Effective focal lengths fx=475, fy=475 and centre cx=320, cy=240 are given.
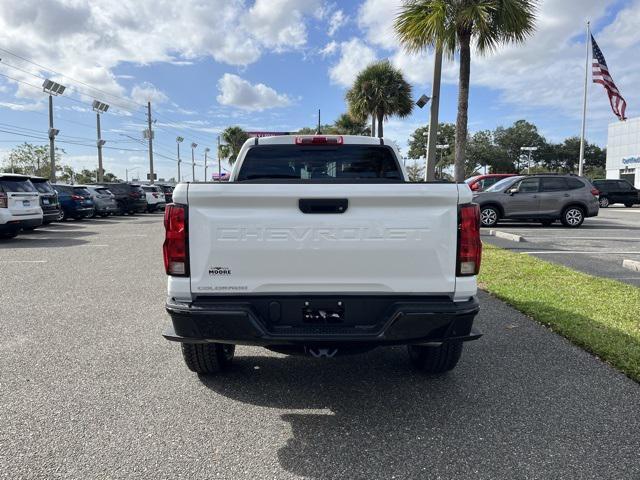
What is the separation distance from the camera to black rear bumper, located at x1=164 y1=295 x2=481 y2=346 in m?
2.84

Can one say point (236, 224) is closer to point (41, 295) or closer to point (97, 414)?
point (97, 414)

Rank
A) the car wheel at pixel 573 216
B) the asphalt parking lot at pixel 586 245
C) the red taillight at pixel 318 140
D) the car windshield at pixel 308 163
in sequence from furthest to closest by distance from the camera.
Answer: the car wheel at pixel 573 216 < the asphalt parking lot at pixel 586 245 < the car windshield at pixel 308 163 < the red taillight at pixel 318 140

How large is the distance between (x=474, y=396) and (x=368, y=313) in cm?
119

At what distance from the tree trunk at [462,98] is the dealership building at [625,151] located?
3874 centimetres

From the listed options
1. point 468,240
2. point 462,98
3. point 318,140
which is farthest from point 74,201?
point 468,240

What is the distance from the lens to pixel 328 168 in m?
4.57

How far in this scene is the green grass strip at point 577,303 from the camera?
429 cm

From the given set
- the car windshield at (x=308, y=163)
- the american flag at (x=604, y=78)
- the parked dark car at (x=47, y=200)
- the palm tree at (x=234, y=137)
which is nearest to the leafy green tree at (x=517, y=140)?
the palm tree at (x=234, y=137)

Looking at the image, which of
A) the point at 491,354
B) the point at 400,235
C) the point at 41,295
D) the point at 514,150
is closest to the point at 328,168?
the point at 400,235

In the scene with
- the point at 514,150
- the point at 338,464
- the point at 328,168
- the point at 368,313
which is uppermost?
the point at 514,150

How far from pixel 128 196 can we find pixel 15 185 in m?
11.9

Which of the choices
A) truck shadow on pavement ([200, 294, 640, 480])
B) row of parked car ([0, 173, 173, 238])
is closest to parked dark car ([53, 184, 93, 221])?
row of parked car ([0, 173, 173, 238])

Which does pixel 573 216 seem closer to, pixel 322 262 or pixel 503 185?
pixel 503 185

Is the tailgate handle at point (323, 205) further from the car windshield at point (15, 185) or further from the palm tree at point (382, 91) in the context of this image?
the palm tree at point (382, 91)
